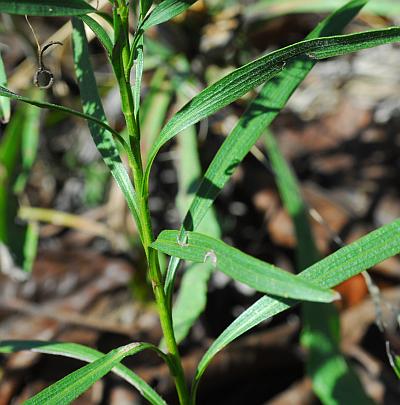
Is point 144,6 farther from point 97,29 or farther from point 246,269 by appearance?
point 246,269

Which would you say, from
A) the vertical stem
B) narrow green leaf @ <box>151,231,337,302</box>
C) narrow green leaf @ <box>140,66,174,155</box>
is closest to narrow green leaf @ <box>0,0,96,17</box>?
the vertical stem

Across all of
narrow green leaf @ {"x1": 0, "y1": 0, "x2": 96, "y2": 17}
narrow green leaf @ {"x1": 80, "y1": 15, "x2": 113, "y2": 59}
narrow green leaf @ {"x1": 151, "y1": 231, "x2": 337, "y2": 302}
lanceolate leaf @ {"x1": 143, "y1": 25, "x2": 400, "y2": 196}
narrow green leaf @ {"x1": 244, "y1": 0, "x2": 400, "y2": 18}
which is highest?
A: narrow green leaf @ {"x1": 244, "y1": 0, "x2": 400, "y2": 18}

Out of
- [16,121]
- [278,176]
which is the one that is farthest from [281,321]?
[16,121]

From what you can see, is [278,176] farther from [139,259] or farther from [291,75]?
[291,75]

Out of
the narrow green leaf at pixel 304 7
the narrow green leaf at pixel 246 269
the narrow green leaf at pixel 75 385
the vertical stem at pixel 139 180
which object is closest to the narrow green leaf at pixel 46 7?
the vertical stem at pixel 139 180

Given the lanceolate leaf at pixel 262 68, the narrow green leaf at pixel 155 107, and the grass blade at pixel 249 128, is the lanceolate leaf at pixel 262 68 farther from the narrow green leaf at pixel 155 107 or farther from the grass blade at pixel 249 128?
the narrow green leaf at pixel 155 107

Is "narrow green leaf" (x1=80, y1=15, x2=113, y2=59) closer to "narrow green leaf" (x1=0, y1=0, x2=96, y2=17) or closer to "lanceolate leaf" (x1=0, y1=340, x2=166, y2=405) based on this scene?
"narrow green leaf" (x1=0, y1=0, x2=96, y2=17)
